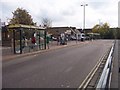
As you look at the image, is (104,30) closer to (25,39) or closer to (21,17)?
(21,17)

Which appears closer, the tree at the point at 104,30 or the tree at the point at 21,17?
the tree at the point at 21,17

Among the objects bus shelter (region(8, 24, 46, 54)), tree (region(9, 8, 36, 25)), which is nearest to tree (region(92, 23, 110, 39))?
tree (region(9, 8, 36, 25))

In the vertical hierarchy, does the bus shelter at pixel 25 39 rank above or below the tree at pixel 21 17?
below

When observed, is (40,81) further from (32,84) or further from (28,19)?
(28,19)

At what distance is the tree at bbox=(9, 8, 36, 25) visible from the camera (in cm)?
7111

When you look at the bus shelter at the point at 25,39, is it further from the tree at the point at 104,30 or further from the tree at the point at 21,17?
the tree at the point at 104,30

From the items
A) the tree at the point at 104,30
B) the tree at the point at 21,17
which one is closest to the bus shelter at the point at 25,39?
the tree at the point at 21,17

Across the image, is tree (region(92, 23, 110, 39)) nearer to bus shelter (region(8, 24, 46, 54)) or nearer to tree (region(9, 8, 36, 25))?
tree (region(9, 8, 36, 25))

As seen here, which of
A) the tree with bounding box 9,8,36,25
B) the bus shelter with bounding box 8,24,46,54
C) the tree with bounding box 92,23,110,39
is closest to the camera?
the bus shelter with bounding box 8,24,46,54

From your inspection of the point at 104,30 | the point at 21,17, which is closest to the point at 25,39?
the point at 21,17

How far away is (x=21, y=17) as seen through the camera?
72.5 metres

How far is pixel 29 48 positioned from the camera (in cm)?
2941

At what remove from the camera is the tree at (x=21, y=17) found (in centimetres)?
7111

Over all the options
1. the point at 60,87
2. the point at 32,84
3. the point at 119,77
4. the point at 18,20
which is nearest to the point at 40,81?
the point at 32,84
